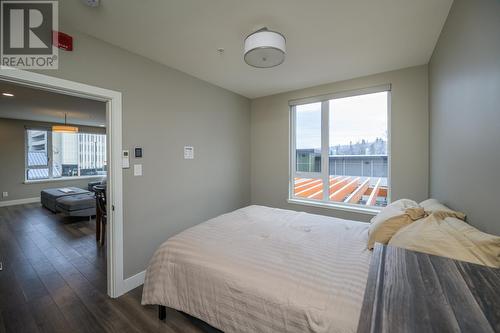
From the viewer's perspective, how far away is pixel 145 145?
242 centimetres

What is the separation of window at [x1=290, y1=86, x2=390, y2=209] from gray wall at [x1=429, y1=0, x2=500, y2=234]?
90 cm

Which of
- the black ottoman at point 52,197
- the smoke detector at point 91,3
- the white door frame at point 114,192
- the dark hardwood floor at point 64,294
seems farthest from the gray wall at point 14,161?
the smoke detector at point 91,3

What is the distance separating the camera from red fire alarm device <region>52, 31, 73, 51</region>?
1744 millimetres

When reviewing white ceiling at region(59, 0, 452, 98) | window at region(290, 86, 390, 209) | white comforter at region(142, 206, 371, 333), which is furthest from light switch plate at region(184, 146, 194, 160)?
window at region(290, 86, 390, 209)

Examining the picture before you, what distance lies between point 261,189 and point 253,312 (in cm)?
284

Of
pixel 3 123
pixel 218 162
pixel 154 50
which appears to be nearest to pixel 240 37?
pixel 154 50

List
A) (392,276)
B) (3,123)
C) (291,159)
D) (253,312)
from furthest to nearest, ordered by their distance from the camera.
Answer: (3,123)
(291,159)
(253,312)
(392,276)

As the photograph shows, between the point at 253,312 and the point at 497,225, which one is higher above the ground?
the point at 497,225

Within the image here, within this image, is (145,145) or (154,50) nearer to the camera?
(154,50)

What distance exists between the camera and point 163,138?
2.61 meters

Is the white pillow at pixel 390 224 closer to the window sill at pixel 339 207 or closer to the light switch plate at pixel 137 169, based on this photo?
the window sill at pixel 339 207

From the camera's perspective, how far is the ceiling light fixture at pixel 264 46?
173 centimetres

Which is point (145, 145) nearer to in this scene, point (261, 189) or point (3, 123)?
point (261, 189)

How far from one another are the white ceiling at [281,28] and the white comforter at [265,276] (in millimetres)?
1865
